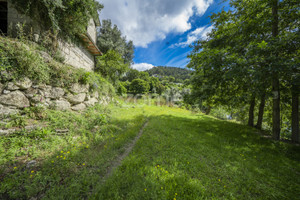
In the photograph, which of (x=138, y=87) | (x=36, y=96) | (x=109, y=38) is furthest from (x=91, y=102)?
(x=138, y=87)

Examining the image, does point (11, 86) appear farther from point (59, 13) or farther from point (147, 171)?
point (147, 171)

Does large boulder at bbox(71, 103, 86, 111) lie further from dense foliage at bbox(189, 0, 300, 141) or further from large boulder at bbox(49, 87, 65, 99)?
dense foliage at bbox(189, 0, 300, 141)

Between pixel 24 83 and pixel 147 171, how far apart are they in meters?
5.40

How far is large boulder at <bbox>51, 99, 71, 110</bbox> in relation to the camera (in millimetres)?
4609

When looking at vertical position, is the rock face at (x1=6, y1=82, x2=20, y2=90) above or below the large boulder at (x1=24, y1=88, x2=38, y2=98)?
above

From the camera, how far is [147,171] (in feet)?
8.50

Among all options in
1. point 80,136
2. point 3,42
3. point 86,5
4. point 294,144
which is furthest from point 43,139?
point 294,144

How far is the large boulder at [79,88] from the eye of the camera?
5570 mm

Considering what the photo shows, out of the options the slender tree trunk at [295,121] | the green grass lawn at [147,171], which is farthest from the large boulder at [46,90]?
the slender tree trunk at [295,121]

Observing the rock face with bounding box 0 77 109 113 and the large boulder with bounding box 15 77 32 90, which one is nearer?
the rock face with bounding box 0 77 109 113

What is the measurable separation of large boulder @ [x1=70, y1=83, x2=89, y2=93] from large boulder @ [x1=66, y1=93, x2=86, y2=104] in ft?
0.85

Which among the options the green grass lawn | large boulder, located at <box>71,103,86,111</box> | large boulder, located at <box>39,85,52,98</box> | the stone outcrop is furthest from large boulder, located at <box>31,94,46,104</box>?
large boulder, located at <box>71,103,86,111</box>

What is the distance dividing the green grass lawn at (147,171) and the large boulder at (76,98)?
1.35 meters

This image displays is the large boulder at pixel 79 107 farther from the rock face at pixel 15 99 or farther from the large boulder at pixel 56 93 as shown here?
the rock face at pixel 15 99
